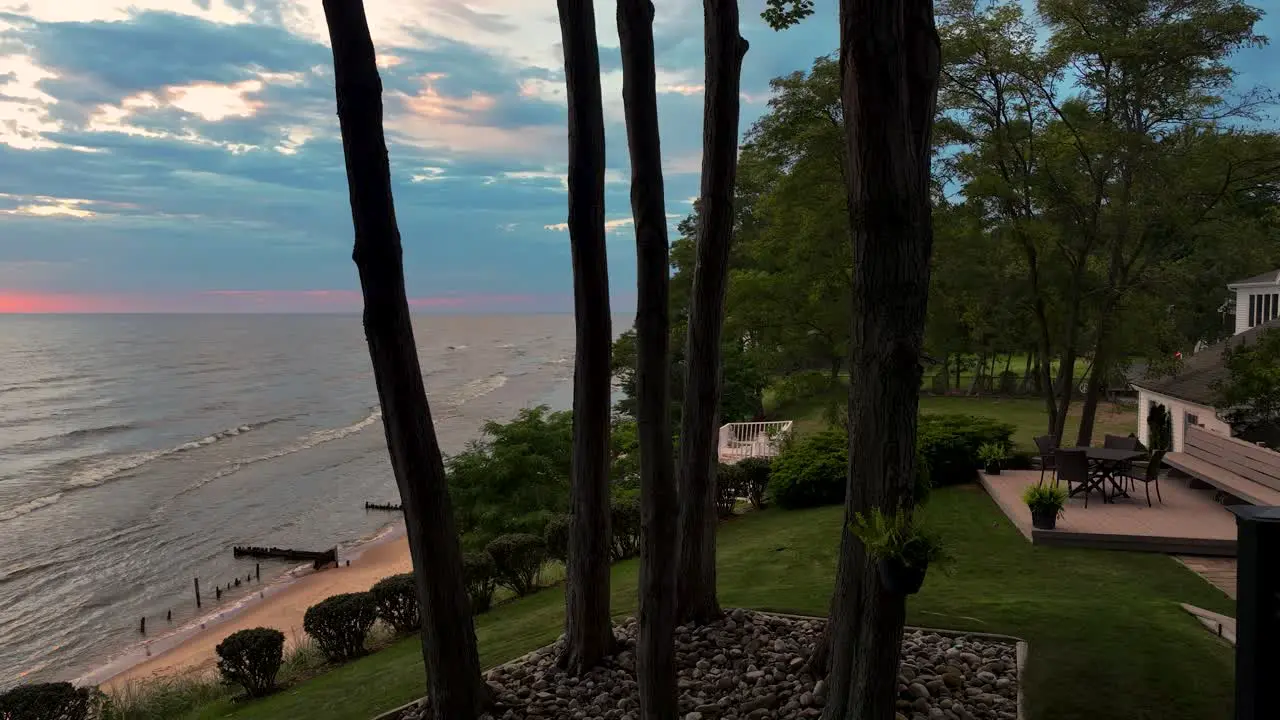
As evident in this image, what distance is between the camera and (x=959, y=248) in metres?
20.1

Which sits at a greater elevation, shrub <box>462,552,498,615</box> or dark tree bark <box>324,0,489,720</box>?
dark tree bark <box>324,0,489,720</box>

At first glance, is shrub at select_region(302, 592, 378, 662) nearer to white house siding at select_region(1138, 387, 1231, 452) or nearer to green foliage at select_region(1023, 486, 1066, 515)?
green foliage at select_region(1023, 486, 1066, 515)

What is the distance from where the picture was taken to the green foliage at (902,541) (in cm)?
370

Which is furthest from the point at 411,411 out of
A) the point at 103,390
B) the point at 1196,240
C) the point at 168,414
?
the point at 103,390

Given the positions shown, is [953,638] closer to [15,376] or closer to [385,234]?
[385,234]

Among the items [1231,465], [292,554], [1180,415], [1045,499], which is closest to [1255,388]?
[1231,465]

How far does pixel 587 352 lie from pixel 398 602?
5678 millimetres

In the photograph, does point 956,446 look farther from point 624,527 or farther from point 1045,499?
point 624,527

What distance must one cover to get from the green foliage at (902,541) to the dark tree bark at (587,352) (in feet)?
9.34

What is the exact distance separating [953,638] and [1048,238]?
13285 mm

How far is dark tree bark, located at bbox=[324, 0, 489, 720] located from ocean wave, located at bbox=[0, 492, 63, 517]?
33391 mm

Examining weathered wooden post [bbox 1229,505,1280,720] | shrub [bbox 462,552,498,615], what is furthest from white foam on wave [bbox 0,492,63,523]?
weathered wooden post [bbox 1229,505,1280,720]

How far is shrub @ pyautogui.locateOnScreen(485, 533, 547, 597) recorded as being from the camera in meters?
10.8

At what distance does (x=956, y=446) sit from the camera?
587 inches
